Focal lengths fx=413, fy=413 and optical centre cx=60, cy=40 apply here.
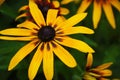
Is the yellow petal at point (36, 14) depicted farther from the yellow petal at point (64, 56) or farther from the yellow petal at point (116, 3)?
the yellow petal at point (116, 3)

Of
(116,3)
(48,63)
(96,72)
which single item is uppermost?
(116,3)

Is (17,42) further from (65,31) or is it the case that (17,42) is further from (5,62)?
(65,31)

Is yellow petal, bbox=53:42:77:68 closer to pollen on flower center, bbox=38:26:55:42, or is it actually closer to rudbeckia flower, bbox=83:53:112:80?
pollen on flower center, bbox=38:26:55:42

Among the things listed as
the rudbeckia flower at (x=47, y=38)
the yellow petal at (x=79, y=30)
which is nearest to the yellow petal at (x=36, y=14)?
the rudbeckia flower at (x=47, y=38)

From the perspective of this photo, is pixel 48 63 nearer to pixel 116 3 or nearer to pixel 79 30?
pixel 79 30

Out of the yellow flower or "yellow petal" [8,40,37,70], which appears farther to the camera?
the yellow flower

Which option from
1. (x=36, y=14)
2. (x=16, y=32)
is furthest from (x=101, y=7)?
(x=16, y=32)

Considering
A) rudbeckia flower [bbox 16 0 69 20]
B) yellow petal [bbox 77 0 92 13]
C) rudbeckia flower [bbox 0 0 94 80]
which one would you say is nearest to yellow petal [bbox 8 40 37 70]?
rudbeckia flower [bbox 0 0 94 80]
